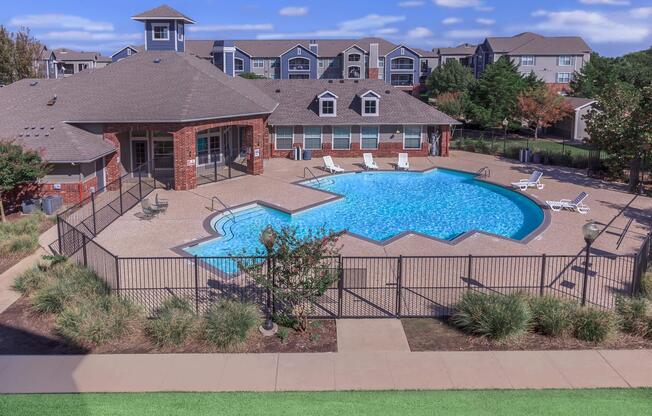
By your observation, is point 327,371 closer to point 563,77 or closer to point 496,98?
point 496,98

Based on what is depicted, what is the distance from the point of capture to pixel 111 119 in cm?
2823

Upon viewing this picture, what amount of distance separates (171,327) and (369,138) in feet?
97.2

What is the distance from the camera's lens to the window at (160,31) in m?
35.9

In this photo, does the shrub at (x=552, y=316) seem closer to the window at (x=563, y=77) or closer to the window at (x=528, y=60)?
the window at (x=528, y=60)

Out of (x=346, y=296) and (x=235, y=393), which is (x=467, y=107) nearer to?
(x=346, y=296)

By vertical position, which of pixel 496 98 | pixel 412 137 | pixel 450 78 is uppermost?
pixel 450 78

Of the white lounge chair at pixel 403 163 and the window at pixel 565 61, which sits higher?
the window at pixel 565 61

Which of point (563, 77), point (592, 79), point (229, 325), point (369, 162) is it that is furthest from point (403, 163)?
point (563, 77)

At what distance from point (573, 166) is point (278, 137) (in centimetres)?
1886

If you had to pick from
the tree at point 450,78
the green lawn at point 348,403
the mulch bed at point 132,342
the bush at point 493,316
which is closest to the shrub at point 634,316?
the bush at point 493,316

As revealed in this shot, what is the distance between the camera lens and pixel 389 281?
1598 cm

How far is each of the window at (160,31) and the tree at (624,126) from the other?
81.2ft

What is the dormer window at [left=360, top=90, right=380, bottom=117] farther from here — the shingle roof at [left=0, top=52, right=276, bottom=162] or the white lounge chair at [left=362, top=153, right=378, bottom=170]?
the shingle roof at [left=0, top=52, right=276, bottom=162]

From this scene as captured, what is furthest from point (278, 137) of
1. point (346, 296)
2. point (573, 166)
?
point (346, 296)
